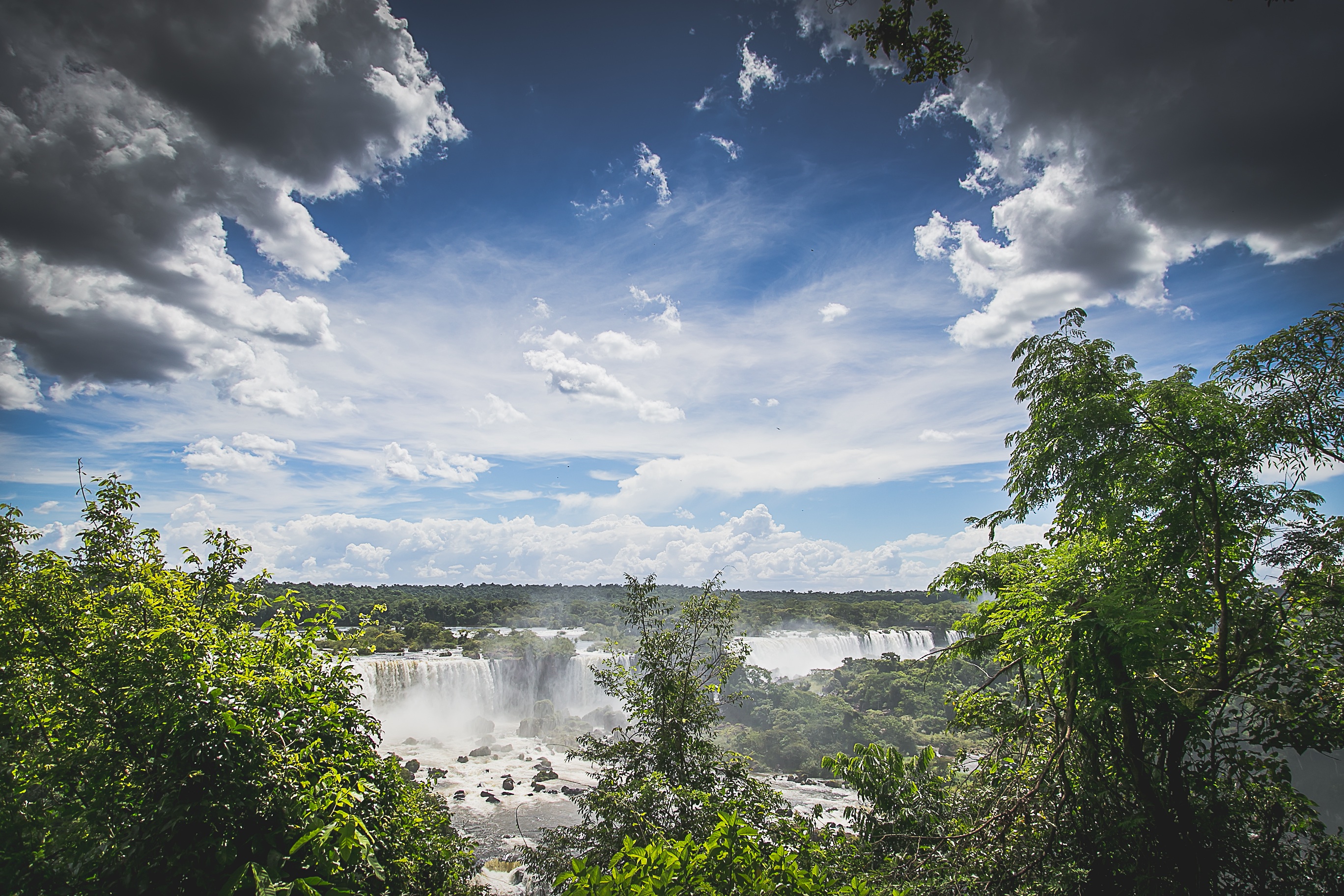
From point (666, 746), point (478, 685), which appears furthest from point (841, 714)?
point (666, 746)

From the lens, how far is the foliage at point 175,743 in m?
2.83

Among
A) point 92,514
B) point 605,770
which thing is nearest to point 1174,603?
point 605,770

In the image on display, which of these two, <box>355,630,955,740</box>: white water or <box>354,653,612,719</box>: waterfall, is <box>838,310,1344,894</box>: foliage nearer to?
<box>355,630,955,740</box>: white water

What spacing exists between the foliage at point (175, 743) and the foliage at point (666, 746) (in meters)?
4.02

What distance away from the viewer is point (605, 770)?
877 centimetres

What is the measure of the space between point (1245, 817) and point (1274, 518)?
2645mm

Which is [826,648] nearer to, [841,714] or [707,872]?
[841,714]

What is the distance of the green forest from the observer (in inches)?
117

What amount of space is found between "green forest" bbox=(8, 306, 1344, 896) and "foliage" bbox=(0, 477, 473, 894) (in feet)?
0.06

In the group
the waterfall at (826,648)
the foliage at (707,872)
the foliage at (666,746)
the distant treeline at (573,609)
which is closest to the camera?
the foliage at (707,872)

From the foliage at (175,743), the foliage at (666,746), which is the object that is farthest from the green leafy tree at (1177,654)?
the foliage at (175,743)

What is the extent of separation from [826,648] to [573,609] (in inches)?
1095

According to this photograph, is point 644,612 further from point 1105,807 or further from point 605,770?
point 1105,807

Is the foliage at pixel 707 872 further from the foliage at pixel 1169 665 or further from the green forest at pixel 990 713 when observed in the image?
the foliage at pixel 1169 665
